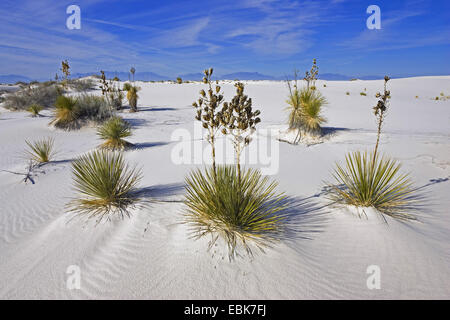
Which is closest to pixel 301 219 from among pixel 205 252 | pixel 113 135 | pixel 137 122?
pixel 205 252

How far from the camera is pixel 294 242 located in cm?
234

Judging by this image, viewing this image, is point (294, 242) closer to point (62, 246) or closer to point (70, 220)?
point (62, 246)

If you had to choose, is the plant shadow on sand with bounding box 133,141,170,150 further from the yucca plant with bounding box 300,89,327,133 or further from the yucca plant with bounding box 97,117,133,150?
the yucca plant with bounding box 300,89,327,133

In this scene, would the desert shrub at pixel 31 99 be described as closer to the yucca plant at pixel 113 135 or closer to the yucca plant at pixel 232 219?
the yucca plant at pixel 113 135

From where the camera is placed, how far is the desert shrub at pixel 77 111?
8.69 meters

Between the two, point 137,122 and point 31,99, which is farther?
point 31,99

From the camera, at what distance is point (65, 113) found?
346 inches

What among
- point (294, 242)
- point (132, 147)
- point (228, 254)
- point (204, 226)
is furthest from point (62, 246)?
point (132, 147)

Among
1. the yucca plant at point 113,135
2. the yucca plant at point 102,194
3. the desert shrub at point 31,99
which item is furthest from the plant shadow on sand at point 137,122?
the desert shrub at point 31,99

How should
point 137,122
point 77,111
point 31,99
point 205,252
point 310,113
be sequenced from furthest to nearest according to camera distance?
point 31,99, point 137,122, point 77,111, point 310,113, point 205,252

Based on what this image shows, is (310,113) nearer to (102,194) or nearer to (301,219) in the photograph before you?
(301,219)

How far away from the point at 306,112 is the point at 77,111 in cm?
822

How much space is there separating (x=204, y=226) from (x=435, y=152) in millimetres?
5595
